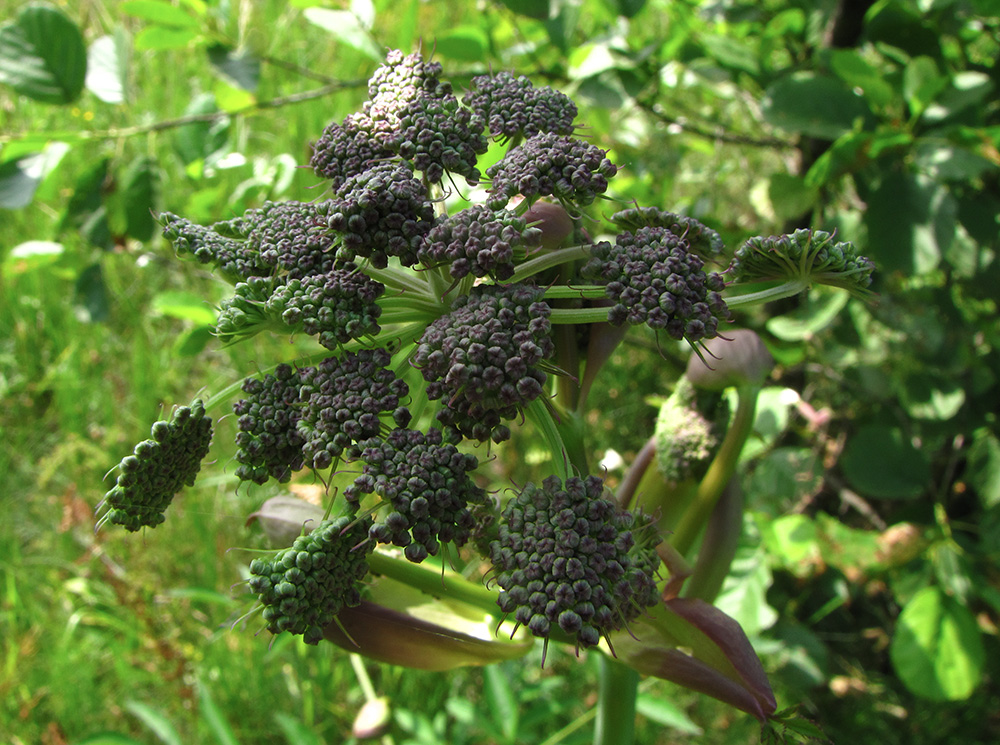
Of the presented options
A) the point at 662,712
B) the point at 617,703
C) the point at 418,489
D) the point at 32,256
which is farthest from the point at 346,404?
the point at 32,256

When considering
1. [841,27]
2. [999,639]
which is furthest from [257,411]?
[999,639]

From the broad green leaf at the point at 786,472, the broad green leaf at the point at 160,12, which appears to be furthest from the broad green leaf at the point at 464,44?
the broad green leaf at the point at 786,472

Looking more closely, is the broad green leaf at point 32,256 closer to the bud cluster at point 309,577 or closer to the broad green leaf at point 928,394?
the bud cluster at point 309,577

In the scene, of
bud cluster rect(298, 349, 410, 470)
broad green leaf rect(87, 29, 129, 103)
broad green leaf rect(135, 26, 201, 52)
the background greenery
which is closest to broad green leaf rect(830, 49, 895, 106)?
the background greenery

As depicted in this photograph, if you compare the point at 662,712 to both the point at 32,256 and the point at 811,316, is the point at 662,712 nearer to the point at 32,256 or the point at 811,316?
the point at 811,316

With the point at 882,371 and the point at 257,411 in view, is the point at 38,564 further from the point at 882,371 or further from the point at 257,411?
the point at 882,371

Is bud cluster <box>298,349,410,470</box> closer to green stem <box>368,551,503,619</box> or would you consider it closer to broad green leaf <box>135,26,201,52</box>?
green stem <box>368,551,503,619</box>
